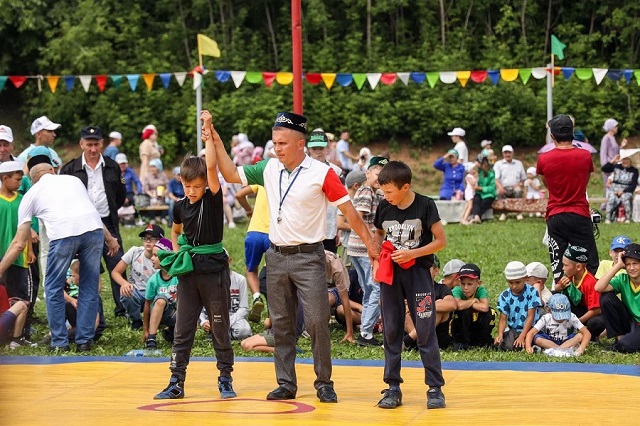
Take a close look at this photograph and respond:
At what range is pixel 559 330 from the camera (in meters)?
10.1

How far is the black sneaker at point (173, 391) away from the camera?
7.99 meters

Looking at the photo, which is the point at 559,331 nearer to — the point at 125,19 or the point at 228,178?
the point at 228,178

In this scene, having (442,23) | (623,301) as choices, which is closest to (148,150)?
(442,23)

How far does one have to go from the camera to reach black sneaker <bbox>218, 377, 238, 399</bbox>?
8031mm

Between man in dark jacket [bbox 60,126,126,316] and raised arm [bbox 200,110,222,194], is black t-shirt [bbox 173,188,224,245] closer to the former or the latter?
raised arm [bbox 200,110,222,194]

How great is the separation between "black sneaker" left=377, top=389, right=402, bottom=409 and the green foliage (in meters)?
21.8

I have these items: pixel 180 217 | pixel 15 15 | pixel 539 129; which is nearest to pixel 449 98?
pixel 539 129

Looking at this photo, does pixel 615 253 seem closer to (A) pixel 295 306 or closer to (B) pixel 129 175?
(A) pixel 295 306

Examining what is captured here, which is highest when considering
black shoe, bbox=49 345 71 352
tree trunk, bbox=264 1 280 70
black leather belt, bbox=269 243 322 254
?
tree trunk, bbox=264 1 280 70

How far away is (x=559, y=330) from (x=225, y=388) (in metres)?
3.40

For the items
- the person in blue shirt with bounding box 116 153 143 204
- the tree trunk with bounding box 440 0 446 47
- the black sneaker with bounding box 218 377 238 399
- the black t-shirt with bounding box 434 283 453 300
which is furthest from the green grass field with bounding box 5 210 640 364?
the tree trunk with bounding box 440 0 446 47

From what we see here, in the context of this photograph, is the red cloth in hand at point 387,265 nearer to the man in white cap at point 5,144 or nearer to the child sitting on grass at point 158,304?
the child sitting on grass at point 158,304

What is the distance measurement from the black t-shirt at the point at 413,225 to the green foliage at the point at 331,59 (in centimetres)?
2154

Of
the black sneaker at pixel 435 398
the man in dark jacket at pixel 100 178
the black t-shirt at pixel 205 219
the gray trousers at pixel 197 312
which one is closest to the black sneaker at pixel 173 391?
the gray trousers at pixel 197 312
